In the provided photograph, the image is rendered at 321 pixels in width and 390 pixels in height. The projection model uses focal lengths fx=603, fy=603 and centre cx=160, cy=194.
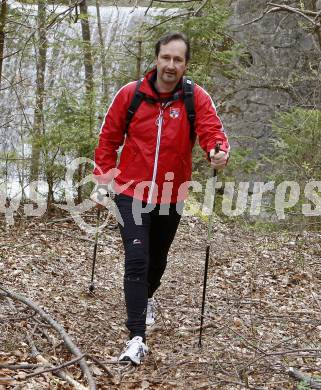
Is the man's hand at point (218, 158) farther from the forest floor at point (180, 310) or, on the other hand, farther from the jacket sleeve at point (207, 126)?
the forest floor at point (180, 310)

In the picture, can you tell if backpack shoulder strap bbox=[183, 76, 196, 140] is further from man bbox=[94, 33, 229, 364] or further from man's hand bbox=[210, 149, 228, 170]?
man's hand bbox=[210, 149, 228, 170]

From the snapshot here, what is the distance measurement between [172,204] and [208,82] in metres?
6.64

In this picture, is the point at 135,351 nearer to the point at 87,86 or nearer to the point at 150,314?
the point at 150,314

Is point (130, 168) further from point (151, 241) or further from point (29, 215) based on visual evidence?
point (29, 215)

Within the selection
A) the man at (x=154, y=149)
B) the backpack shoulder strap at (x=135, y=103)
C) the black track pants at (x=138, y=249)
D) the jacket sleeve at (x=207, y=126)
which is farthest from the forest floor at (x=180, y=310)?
the backpack shoulder strap at (x=135, y=103)

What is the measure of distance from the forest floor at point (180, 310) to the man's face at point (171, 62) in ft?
6.37

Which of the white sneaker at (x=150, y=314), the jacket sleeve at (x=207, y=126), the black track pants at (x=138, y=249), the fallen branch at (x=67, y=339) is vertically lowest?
the white sneaker at (x=150, y=314)

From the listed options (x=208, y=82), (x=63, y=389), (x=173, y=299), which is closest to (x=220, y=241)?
(x=208, y=82)

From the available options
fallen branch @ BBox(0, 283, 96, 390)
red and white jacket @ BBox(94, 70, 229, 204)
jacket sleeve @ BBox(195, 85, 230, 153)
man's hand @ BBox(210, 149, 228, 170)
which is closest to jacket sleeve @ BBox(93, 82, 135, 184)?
red and white jacket @ BBox(94, 70, 229, 204)

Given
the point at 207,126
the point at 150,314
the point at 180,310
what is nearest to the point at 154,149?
the point at 207,126

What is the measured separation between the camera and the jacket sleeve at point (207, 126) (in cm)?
461

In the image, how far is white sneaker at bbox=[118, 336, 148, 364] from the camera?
4289 millimetres

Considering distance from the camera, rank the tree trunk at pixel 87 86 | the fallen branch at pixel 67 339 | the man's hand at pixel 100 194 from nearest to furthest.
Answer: the fallen branch at pixel 67 339
the man's hand at pixel 100 194
the tree trunk at pixel 87 86

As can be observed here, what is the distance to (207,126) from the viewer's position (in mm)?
4637
